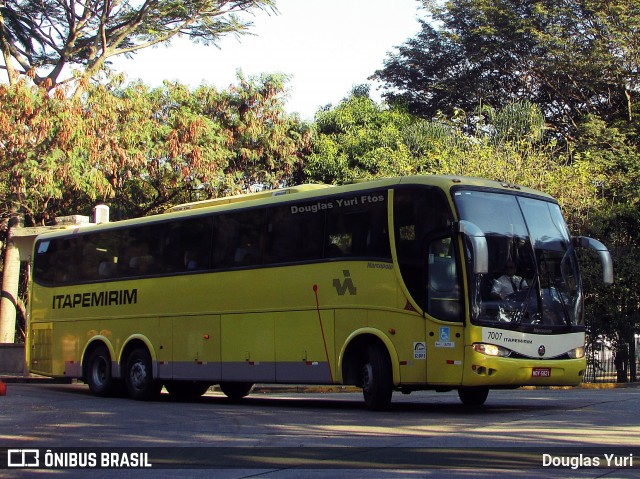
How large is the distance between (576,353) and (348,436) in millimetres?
4896

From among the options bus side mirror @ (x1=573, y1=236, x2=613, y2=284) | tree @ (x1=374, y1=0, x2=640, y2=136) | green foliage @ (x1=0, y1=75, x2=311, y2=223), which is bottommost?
bus side mirror @ (x1=573, y1=236, x2=613, y2=284)

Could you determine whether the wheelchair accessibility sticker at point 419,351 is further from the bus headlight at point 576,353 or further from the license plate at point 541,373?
the bus headlight at point 576,353

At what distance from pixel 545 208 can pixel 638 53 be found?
3142 centimetres

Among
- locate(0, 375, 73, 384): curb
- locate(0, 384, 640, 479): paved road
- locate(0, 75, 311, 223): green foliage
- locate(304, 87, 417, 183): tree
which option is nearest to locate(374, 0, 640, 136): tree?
locate(304, 87, 417, 183): tree

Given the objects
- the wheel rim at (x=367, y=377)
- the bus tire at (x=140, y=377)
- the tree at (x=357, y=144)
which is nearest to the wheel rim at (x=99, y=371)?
the bus tire at (x=140, y=377)

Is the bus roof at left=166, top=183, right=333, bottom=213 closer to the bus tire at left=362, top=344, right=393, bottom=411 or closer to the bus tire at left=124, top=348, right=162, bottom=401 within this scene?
the bus tire at left=124, top=348, right=162, bottom=401

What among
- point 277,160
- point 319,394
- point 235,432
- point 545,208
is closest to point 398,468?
point 235,432

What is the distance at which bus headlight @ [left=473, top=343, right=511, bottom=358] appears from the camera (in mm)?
13828

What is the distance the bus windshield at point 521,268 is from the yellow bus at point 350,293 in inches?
0.9

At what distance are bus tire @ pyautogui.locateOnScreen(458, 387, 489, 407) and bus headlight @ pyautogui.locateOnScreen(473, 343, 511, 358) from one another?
223 cm

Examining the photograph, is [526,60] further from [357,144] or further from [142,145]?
[142,145]

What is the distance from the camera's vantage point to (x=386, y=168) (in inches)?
1411

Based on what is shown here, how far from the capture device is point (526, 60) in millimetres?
48719

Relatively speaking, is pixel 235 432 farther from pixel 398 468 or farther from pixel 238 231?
pixel 238 231
